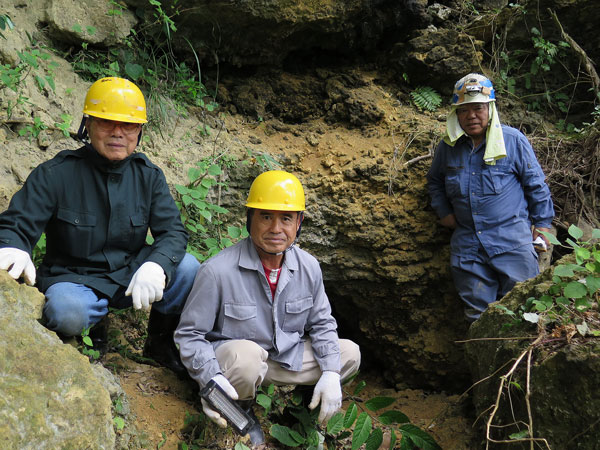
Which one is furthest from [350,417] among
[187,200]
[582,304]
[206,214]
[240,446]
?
[187,200]

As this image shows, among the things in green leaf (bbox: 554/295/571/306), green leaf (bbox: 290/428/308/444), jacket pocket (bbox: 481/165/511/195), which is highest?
jacket pocket (bbox: 481/165/511/195)

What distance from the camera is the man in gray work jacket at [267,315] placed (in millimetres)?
2596

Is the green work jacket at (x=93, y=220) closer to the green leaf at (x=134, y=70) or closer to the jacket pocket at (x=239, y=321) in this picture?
the jacket pocket at (x=239, y=321)

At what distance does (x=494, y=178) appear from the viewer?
3.86m

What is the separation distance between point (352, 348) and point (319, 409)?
0.37 meters

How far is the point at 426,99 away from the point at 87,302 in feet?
12.8

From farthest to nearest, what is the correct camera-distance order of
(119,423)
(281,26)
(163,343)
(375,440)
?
1. (281,26)
2. (163,343)
3. (375,440)
4. (119,423)

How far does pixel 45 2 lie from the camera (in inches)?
165

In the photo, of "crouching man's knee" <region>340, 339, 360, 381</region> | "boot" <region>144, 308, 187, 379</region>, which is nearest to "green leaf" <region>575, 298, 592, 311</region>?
"crouching man's knee" <region>340, 339, 360, 381</region>

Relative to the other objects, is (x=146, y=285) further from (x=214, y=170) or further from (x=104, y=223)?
(x=214, y=170)

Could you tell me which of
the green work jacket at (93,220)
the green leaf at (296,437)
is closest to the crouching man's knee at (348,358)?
the green leaf at (296,437)

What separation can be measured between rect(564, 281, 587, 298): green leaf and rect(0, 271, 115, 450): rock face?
1969 millimetres

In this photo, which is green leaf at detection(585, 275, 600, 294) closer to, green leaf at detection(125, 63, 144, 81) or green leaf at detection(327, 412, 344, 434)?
green leaf at detection(327, 412, 344, 434)

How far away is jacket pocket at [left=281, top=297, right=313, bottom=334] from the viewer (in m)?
2.78
